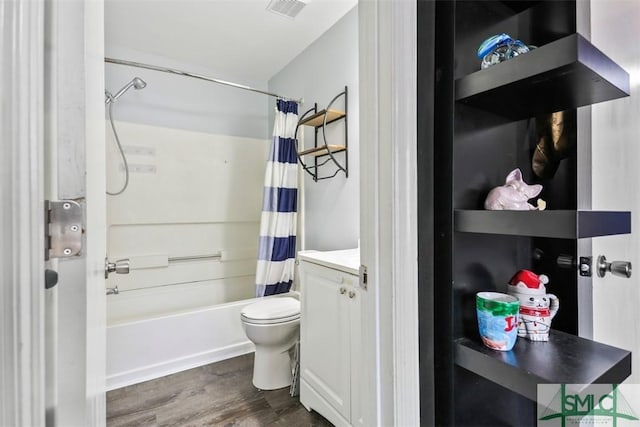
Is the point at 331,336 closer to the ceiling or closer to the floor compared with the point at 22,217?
closer to the floor

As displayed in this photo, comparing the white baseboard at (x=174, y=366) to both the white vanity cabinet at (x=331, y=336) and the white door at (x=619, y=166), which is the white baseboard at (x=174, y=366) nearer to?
the white vanity cabinet at (x=331, y=336)

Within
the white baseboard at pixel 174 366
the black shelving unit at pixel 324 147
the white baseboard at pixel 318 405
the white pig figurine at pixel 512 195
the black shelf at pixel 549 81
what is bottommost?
the white baseboard at pixel 174 366

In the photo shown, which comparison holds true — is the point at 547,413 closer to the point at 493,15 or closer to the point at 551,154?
the point at 551,154

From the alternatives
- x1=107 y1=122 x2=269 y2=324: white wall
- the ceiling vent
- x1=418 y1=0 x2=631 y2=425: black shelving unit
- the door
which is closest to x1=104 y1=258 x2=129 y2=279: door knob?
the door

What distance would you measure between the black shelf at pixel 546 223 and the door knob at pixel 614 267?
13 cm

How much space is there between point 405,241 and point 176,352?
1990mm

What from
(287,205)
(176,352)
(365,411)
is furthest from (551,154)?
(176,352)

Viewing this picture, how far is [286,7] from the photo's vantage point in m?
1.92

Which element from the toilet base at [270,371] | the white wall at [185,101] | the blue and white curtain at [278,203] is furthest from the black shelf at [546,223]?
the white wall at [185,101]

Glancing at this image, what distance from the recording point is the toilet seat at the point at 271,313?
177 centimetres

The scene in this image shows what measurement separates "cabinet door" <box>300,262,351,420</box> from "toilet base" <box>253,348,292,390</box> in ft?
0.91

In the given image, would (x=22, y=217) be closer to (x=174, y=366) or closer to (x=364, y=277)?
(x=364, y=277)

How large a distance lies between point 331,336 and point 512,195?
0.99 m

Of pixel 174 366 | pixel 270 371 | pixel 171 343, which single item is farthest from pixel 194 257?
pixel 270 371
